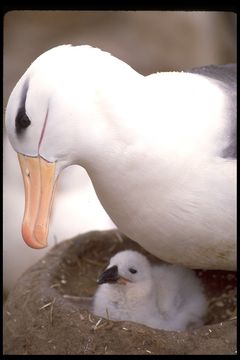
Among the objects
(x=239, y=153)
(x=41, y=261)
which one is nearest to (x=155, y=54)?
(x=41, y=261)

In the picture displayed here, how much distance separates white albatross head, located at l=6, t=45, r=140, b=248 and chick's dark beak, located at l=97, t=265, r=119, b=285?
0.44 m

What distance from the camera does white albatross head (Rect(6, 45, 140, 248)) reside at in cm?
205

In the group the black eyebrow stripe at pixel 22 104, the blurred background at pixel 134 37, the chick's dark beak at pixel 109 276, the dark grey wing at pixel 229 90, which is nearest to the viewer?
the black eyebrow stripe at pixel 22 104

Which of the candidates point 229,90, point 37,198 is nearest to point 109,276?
point 37,198

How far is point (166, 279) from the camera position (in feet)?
8.72

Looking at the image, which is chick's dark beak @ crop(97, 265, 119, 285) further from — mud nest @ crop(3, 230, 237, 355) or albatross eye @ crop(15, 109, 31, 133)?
albatross eye @ crop(15, 109, 31, 133)

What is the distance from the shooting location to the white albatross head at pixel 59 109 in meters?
2.05

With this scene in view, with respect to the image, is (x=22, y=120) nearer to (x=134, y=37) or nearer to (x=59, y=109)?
(x=59, y=109)

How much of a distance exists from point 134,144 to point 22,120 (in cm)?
29

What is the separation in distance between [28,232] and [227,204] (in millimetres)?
532

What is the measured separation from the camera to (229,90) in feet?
7.64

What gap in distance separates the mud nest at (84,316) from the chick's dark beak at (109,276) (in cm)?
10

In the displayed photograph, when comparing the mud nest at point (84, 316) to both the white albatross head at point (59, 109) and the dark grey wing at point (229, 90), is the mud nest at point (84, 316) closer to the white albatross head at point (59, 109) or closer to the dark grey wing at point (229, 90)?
the white albatross head at point (59, 109)

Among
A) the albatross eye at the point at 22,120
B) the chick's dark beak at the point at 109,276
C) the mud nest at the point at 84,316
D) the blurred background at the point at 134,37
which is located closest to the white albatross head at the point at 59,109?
the albatross eye at the point at 22,120
